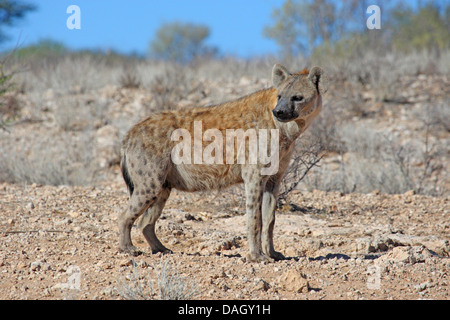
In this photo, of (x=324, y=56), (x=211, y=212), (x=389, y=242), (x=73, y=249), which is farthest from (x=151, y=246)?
(x=324, y=56)

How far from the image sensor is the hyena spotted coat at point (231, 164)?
609cm

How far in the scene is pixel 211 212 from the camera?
337 inches

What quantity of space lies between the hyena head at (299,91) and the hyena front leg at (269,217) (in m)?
0.80

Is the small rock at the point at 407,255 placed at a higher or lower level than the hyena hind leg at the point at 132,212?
lower

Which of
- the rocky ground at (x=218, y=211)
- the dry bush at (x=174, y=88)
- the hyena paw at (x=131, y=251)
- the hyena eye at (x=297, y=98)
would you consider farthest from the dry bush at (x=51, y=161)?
the hyena eye at (x=297, y=98)

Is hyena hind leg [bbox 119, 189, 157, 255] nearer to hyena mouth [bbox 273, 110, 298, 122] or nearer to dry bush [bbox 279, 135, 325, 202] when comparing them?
hyena mouth [bbox 273, 110, 298, 122]

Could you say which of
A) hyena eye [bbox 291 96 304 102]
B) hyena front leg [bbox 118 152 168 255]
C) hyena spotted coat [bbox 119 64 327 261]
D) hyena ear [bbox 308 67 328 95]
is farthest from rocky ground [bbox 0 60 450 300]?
hyena ear [bbox 308 67 328 95]

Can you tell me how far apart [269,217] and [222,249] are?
780 millimetres

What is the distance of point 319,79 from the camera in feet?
20.2

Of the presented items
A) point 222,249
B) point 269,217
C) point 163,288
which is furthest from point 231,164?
point 163,288

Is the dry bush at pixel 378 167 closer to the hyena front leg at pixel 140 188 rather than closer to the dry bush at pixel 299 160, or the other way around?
the dry bush at pixel 299 160

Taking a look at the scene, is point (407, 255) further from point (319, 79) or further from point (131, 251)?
point (131, 251)

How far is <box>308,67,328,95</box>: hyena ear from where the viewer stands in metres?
6.11
